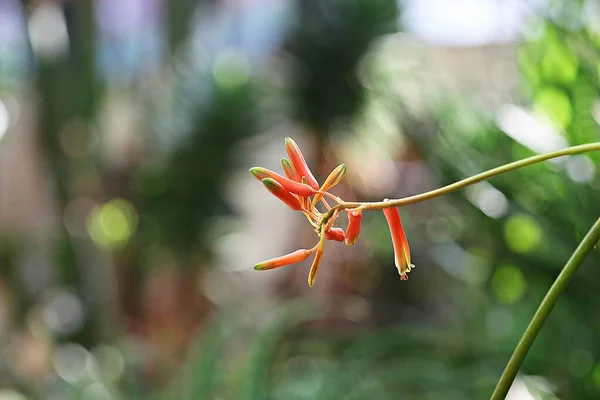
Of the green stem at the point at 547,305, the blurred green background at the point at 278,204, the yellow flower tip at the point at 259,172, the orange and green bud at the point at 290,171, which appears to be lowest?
the blurred green background at the point at 278,204

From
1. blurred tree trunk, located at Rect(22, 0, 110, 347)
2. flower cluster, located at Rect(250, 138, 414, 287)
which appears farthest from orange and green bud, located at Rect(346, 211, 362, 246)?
blurred tree trunk, located at Rect(22, 0, 110, 347)

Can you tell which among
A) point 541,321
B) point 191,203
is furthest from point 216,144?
point 541,321

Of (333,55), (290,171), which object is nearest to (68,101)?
(333,55)

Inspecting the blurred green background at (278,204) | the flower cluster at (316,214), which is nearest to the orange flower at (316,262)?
the flower cluster at (316,214)

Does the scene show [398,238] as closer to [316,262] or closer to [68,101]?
[316,262]

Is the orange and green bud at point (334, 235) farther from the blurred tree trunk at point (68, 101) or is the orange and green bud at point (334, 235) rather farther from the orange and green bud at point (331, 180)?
the blurred tree trunk at point (68, 101)

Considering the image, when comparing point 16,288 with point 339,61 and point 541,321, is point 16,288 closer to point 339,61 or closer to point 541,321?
point 339,61
